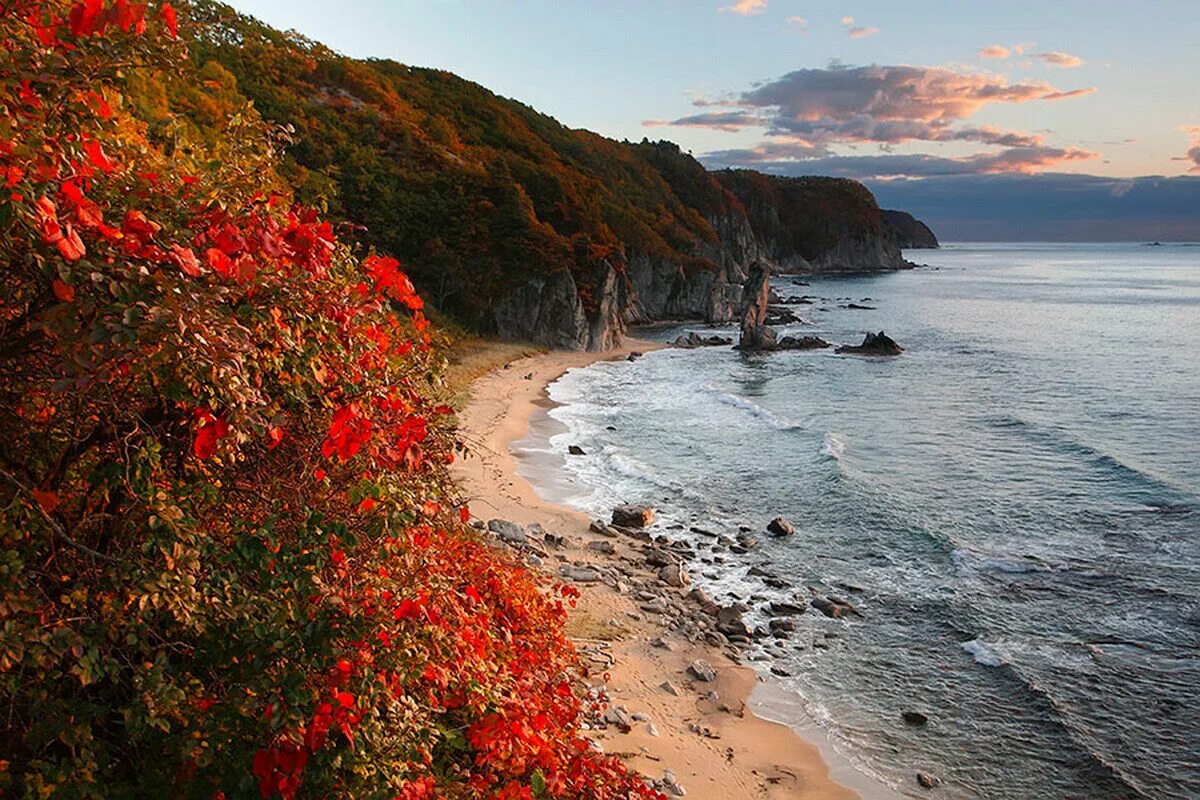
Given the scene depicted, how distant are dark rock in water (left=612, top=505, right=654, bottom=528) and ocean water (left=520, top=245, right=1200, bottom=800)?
1.21 metres

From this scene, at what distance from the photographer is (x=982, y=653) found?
1747 centimetres

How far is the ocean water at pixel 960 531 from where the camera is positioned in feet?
48.1

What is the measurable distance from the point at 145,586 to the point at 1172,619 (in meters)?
22.6

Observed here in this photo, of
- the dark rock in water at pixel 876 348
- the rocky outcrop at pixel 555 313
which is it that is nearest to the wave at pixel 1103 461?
the dark rock in water at pixel 876 348

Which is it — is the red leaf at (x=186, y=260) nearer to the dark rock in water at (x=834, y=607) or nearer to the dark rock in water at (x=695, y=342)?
the dark rock in water at (x=834, y=607)

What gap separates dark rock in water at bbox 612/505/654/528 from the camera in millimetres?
24719

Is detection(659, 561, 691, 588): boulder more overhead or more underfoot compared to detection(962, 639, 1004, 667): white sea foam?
more overhead

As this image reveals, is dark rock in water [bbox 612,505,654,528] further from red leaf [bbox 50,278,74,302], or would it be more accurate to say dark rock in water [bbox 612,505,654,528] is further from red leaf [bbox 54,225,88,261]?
red leaf [bbox 54,225,88,261]

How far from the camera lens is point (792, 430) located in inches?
1569

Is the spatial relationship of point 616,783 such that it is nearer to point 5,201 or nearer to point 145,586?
point 145,586

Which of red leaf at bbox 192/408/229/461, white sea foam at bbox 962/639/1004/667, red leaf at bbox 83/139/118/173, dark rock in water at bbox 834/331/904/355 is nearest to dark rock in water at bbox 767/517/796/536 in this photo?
white sea foam at bbox 962/639/1004/667

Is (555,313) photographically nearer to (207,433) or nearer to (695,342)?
(695,342)

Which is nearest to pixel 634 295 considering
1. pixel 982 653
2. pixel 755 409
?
pixel 755 409

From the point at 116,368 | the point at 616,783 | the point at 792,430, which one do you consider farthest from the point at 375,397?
the point at 792,430
